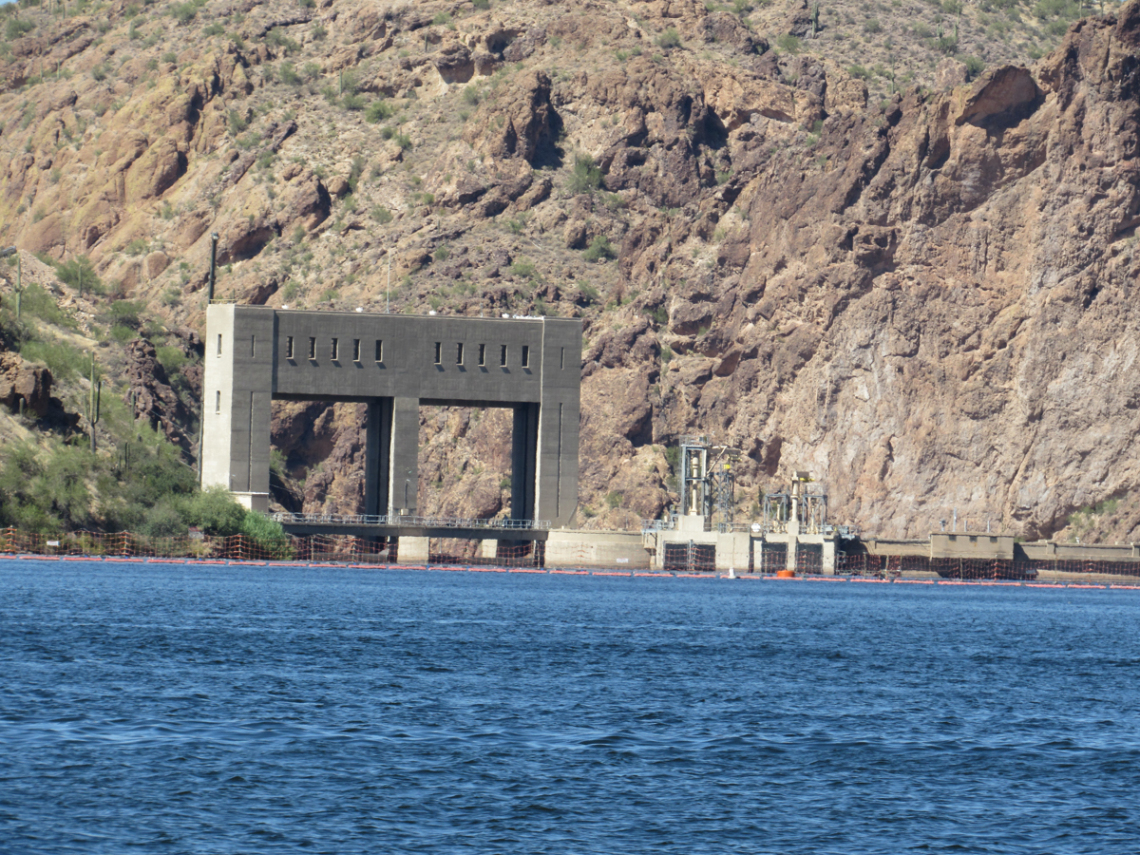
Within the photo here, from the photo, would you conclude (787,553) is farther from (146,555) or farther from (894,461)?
(146,555)

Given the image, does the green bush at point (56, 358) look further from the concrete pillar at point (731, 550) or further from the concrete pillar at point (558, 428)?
the concrete pillar at point (731, 550)

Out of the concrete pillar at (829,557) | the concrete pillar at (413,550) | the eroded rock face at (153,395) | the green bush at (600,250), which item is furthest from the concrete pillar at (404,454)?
the green bush at (600,250)

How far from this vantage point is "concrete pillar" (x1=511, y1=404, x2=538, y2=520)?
134 metres

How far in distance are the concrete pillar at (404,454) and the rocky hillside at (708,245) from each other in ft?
71.9

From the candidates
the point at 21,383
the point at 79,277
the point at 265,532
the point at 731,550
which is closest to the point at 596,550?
the point at 731,550

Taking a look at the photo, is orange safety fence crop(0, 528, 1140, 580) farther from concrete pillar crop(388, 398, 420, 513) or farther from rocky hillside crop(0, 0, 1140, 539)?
concrete pillar crop(388, 398, 420, 513)

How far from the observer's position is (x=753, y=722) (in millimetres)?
42438

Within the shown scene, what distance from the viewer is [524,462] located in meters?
135

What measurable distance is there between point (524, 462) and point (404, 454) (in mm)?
9146

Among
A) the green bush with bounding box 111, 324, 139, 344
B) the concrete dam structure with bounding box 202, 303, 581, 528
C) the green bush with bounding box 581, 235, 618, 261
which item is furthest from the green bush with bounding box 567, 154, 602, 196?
the concrete dam structure with bounding box 202, 303, 581, 528

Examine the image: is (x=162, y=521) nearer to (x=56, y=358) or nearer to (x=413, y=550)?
(x=56, y=358)

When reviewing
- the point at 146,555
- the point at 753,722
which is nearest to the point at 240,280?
the point at 146,555

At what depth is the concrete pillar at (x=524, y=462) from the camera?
13400 centimetres

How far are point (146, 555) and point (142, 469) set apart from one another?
18.5 feet
